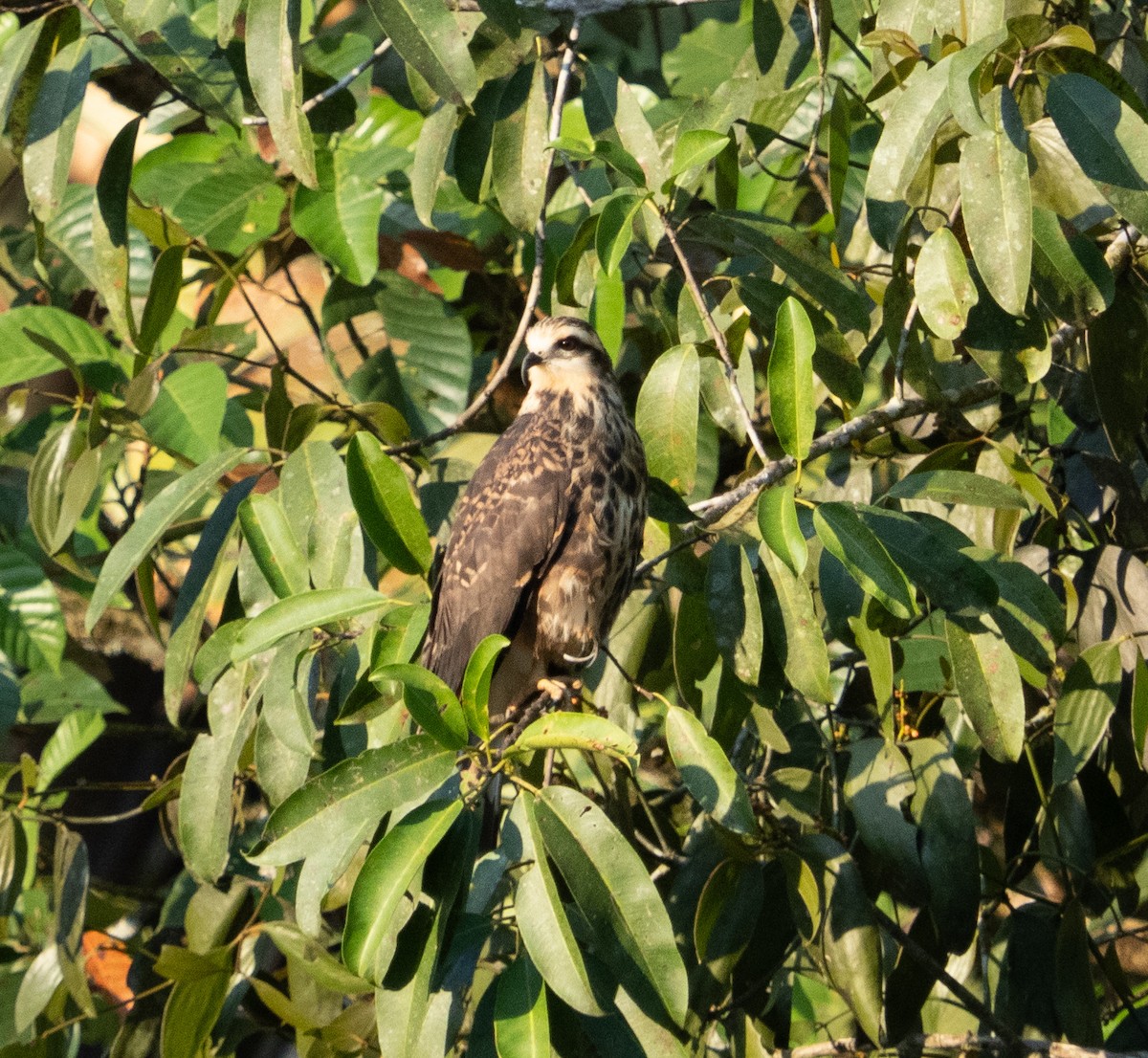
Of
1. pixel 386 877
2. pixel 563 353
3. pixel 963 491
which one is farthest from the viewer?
pixel 563 353

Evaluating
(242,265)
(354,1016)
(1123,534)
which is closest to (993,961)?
(1123,534)

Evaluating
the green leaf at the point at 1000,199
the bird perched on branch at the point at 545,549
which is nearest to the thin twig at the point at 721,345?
the green leaf at the point at 1000,199

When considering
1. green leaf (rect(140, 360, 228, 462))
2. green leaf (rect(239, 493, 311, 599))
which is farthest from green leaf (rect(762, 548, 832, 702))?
green leaf (rect(140, 360, 228, 462))

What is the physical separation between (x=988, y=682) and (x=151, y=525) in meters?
1.28

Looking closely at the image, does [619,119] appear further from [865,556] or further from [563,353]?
[865,556]

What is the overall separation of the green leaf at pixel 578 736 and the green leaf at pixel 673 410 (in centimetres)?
62

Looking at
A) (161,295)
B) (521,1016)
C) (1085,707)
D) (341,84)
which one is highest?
(341,84)

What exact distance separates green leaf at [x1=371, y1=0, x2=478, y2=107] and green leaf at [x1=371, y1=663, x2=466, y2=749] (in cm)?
81

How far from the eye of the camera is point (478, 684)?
1699 millimetres

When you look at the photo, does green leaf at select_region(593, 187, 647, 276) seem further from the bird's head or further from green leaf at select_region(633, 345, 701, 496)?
the bird's head

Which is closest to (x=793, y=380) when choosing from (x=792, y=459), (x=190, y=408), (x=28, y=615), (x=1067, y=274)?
(x=792, y=459)

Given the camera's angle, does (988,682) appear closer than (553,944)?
No

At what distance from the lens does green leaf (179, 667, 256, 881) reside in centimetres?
211

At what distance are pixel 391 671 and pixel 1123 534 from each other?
145 centimetres
